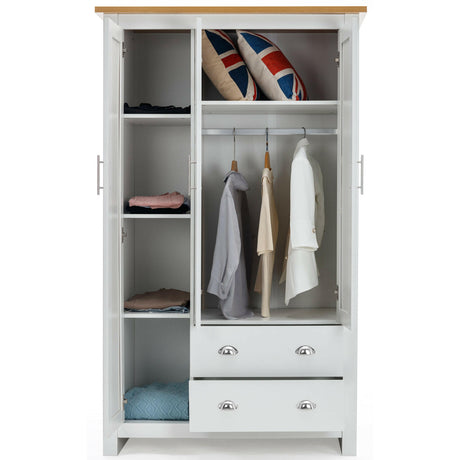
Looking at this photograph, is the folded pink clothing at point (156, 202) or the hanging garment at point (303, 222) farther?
the folded pink clothing at point (156, 202)

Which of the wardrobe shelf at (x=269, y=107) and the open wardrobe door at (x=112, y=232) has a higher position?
the wardrobe shelf at (x=269, y=107)

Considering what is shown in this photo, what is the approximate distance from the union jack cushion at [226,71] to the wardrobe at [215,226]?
0.09 metres

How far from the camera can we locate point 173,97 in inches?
169

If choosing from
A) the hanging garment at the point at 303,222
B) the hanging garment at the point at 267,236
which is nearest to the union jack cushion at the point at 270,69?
the hanging garment at the point at 303,222

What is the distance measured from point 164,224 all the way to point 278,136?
0.91 metres

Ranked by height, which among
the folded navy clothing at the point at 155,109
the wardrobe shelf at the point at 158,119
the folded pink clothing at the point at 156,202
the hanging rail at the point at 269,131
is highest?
the folded navy clothing at the point at 155,109

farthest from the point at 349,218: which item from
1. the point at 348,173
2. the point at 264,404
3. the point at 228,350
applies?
the point at 264,404

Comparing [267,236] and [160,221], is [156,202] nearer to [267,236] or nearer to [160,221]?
[160,221]

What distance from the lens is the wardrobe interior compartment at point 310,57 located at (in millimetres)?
4184

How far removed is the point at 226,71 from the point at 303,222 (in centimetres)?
99

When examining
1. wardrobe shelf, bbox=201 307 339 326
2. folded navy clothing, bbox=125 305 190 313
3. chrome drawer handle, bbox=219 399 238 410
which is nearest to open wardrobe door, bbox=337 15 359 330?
wardrobe shelf, bbox=201 307 339 326

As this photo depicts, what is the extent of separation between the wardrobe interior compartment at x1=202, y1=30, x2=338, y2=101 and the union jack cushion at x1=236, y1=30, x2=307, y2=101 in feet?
0.88

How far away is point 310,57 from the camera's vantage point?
4.20 m

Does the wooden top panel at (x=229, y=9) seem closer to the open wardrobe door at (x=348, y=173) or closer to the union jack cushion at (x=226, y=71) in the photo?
the open wardrobe door at (x=348, y=173)
